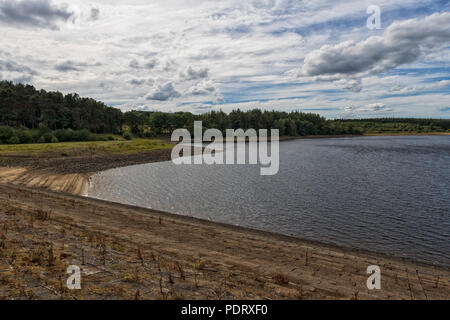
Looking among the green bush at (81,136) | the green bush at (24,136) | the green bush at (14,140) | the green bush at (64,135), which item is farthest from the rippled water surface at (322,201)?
the green bush at (81,136)

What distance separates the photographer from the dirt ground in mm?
8352

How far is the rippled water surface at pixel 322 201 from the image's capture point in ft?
59.0

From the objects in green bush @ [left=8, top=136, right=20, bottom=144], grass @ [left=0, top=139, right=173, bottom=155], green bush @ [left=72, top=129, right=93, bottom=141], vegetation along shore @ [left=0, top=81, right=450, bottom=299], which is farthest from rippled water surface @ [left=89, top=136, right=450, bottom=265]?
green bush @ [left=72, top=129, right=93, bottom=141]

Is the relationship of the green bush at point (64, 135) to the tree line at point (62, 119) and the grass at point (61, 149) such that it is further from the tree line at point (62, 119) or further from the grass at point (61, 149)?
the grass at point (61, 149)

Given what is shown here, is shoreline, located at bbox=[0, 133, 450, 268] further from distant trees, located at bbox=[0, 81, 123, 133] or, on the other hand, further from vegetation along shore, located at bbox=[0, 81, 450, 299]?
distant trees, located at bbox=[0, 81, 123, 133]

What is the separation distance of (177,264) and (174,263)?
8.0 inches

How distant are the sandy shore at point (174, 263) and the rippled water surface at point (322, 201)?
3.36m

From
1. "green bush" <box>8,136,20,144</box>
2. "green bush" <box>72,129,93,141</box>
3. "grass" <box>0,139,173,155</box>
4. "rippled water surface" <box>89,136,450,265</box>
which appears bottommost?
"rippled water surface" <box>89,136,450,265</box>

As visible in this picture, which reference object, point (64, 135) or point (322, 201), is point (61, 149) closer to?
point (64, 135)

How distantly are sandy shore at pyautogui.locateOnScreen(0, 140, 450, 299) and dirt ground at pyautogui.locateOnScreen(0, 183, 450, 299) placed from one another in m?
0.03

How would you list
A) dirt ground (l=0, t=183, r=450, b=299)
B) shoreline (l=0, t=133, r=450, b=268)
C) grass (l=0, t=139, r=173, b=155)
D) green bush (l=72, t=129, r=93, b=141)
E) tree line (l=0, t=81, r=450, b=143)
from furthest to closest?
1. green bush (l=72, t=129, r=93, b=141)
2. tree line (l=0, t=81, r=450, b=143)
3. grass (l=0, t=139, r=173, b=155)
4. shoreline (l=0, t=133, r=450, b=268)
5. dirt ground (l=0, t=183, r=450, b=299)

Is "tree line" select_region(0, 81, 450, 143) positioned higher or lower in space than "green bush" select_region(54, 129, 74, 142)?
higher

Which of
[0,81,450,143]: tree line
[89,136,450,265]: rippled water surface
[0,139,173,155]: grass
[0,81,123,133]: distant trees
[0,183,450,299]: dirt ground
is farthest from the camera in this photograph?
[0,81,123,133]: distant trees
